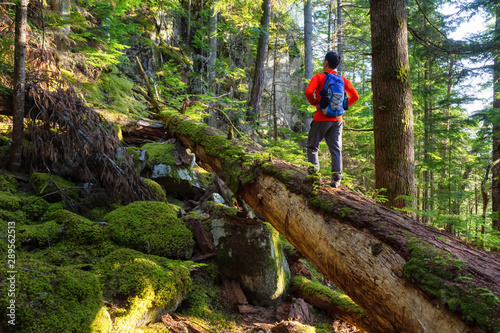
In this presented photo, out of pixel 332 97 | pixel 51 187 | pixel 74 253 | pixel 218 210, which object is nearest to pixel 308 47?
pixel 332 97

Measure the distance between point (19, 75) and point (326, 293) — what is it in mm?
6352

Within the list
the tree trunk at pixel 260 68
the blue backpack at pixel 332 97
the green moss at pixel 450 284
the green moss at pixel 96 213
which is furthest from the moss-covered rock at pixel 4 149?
the tree trunk at pixel 260 68

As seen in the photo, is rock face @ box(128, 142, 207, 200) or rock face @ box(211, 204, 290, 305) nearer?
rock face @ box(211, 204, 290, 305)

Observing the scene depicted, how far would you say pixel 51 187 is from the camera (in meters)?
4.40

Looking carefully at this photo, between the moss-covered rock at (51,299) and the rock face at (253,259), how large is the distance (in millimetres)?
2360

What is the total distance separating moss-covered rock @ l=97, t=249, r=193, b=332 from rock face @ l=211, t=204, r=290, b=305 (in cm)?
111

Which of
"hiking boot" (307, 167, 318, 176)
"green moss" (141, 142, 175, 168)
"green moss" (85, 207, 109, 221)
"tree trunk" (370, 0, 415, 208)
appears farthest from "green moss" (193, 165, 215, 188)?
"tree trunk" (370, 0, 415, 208)

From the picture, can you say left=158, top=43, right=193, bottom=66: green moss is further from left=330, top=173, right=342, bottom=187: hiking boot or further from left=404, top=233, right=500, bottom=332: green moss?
left=404, top=233, right=500, bottom=332: green moss

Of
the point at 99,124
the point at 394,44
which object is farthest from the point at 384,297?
the point at 99,124

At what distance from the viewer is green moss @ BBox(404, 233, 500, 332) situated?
1.72 m

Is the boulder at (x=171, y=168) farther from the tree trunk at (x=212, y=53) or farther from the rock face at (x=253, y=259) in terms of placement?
the tree trunk at (x=212, y=53)

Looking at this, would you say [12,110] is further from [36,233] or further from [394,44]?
[394,44]

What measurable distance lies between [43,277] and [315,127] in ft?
12.4

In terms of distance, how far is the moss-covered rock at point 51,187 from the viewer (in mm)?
4320
